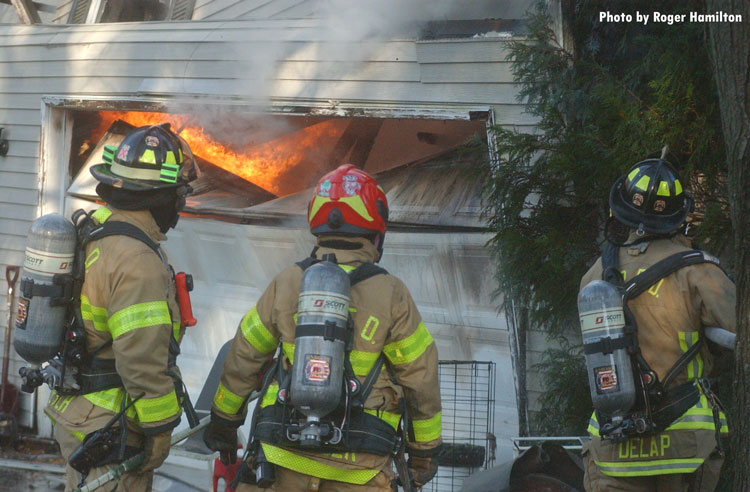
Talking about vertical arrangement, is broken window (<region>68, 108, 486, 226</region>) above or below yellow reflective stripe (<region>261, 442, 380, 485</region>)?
above

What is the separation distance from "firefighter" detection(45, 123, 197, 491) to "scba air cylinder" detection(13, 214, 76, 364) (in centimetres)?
12

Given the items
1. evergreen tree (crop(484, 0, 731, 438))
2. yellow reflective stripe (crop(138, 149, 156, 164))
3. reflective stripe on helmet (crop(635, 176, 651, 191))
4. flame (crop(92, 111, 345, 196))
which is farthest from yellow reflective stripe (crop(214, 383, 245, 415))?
flame (crop(92, 111, 345, 196))

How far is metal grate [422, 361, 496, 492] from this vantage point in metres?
6.09

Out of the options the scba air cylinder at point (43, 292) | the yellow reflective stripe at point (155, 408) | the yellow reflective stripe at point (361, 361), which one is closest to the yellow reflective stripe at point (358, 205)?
the yellow reflective stripe at point (361, 361)

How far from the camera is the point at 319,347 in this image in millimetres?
2900

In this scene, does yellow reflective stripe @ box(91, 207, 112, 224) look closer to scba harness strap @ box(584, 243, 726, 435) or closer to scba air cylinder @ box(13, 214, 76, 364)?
scba air cylinder @ box(13, 214, 76, 364)

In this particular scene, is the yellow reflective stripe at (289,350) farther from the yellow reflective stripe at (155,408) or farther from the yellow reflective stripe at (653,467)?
the yellow reflective stripe at (653,467)

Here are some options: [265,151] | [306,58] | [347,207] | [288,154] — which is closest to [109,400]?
[347,207]

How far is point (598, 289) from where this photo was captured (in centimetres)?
330

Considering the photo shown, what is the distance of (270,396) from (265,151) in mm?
4722

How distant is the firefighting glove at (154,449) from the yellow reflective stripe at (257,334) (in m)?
0.59

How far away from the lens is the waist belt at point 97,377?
3531 millimetres

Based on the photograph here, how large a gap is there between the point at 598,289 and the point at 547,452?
1830 millimetres

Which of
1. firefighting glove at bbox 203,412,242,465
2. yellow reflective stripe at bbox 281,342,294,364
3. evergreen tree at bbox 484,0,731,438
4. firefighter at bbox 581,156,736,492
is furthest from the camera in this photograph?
evergreen tree at bbox 484,0,731,438
